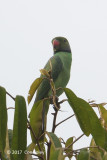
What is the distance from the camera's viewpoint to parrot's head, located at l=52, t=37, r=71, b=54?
4000 mm

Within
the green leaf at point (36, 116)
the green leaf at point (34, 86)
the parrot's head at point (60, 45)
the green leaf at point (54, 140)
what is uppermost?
the parrot's head at point (60, 45)

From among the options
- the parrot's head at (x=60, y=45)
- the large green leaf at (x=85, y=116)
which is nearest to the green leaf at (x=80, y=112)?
the large green leaf at (x=85, y=116)

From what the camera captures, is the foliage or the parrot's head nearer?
the foliage

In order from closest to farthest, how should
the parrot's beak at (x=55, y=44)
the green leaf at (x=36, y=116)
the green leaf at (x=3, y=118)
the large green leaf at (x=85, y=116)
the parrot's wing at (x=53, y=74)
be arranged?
the green leaf at (x=3, y=118), the large green leaf at (x=85, y=116), the green leaf at (x=36, y=116), the parrot's wing at (x=53, y=74), the parrot's beak at (x=55, y=44)

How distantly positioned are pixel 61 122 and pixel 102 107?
0.73ft

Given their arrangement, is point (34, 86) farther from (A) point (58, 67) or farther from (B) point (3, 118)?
(A) point (58, 67)

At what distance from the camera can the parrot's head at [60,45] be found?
4000 millimetres

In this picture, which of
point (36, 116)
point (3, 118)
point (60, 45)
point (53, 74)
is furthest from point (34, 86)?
point (60, 45)

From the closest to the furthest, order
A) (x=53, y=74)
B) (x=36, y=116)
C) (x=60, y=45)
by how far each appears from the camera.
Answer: (x=36, y=116)
(x=53, y=74)
(x=60, y=45)

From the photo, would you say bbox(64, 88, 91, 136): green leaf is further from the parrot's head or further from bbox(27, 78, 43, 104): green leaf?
the parrot's head

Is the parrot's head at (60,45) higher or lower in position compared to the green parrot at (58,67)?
higher

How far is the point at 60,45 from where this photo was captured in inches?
157

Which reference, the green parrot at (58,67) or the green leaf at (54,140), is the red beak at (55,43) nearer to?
the green parrot at (58,67)

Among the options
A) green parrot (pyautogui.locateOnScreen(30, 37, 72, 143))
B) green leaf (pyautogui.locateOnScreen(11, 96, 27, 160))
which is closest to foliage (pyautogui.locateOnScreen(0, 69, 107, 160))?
green leaf (pyautogui.locateOnScreen(11, 96, 27, 160))
